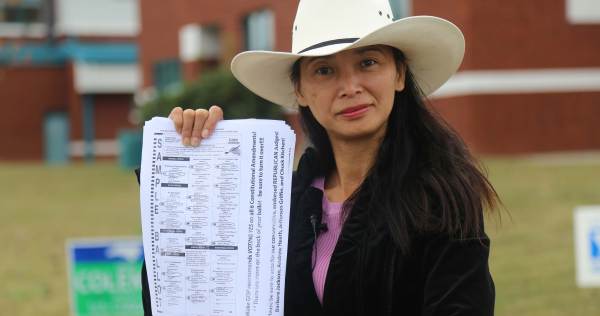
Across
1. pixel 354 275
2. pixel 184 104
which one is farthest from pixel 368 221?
pixel 184 104

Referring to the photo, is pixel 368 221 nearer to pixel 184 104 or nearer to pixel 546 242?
pixel 546 242

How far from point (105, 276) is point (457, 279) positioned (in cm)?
402

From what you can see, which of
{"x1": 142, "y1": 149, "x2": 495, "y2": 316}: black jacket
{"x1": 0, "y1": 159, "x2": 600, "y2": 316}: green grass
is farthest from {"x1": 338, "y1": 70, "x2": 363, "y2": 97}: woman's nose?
{"x1": 0, "y1": 159, "x2": 600, "y2": 316}: green grass

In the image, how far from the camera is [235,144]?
247 cm

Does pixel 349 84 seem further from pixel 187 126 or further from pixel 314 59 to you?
pixel 187 126

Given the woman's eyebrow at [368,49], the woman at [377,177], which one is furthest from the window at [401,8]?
the woman's eyebrow at [368,49]

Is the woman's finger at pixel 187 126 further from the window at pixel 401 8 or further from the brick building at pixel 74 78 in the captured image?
the brick building at pixel 74 78

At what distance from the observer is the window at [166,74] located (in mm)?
33281

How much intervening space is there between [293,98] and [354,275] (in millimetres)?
652

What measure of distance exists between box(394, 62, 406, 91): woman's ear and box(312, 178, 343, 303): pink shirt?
0.99 ft

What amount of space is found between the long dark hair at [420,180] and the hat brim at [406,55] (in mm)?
51

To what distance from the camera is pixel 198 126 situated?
96.4 inches

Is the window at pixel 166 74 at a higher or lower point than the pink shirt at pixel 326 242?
higher

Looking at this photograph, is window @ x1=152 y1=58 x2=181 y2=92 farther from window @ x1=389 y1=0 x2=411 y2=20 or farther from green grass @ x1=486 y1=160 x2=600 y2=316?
green grass @ x1=486 y1=160 x2=600 y2=316
